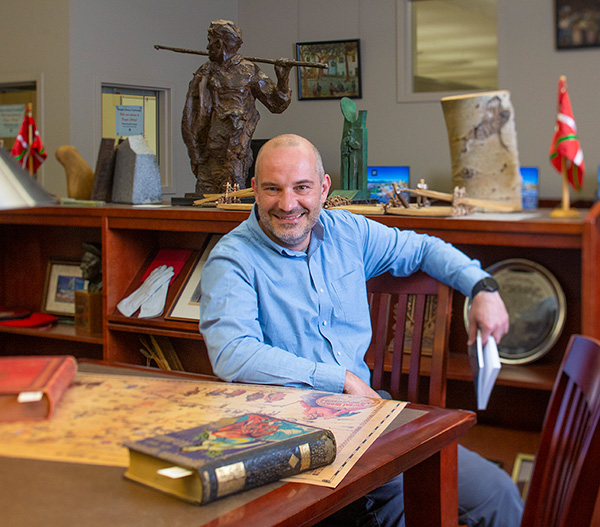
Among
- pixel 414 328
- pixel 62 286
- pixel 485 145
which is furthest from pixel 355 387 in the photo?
pixel 62 286

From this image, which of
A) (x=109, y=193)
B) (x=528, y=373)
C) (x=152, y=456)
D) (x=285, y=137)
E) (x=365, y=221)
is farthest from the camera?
(x=109, y=193)

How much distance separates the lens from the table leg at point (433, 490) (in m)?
1.28

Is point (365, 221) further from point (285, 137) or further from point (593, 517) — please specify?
point (593, 517)

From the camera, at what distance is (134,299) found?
280 centimetres

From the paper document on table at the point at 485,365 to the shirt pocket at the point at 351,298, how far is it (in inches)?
12.0

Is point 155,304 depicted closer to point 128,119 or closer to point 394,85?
point 128,119

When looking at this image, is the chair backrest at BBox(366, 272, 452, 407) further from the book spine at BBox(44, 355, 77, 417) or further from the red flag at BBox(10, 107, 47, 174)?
the red flag at BBox(10, 107, 47, 174)

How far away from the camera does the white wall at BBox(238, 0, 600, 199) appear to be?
5.02m

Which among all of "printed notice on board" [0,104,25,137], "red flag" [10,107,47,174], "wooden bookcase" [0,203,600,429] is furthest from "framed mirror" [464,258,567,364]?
"printed notice on board" [0,104,25,137]

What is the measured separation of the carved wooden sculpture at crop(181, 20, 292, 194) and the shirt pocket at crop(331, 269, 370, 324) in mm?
1115

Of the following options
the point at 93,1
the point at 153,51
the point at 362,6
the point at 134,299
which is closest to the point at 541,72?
the point at 362,6

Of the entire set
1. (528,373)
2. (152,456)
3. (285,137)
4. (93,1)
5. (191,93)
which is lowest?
(528,373)

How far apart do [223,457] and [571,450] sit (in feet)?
1.90

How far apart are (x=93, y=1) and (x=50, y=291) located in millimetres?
2887
